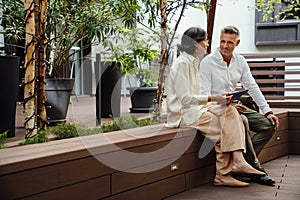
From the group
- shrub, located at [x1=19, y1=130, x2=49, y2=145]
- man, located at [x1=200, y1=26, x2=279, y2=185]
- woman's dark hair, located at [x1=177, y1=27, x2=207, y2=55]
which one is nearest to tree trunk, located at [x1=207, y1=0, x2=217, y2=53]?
man, located at [x1=200, y1=26, x2=279, y2=185]

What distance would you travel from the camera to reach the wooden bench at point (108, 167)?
69.2 inches

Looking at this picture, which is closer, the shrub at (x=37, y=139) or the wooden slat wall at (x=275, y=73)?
the shrub at (x=37, y=139)

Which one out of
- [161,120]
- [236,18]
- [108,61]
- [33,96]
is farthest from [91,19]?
[236,18]

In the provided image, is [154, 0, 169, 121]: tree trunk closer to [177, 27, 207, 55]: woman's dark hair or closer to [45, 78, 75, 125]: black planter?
[177, 27, 207, 55]: woman's dark hair

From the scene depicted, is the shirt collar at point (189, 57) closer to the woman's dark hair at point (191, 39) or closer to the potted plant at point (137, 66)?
the woman's dark hair at point (191, 39)

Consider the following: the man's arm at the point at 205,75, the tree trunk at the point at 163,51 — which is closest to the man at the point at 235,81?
the man's arm at the point at 205,75

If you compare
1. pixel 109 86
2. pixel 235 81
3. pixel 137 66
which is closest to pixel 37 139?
pixel 235 81

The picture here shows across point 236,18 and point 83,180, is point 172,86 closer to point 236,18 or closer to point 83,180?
point 83,180

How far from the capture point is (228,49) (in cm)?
307

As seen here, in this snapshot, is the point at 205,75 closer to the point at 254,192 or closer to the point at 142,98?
the point at 254,192

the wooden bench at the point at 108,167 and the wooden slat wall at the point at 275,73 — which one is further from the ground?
the wooden slat wall at the point at 275,73

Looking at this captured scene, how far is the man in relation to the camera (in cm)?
295

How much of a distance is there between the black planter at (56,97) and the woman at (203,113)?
3.78 ft

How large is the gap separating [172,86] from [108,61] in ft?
5.01
